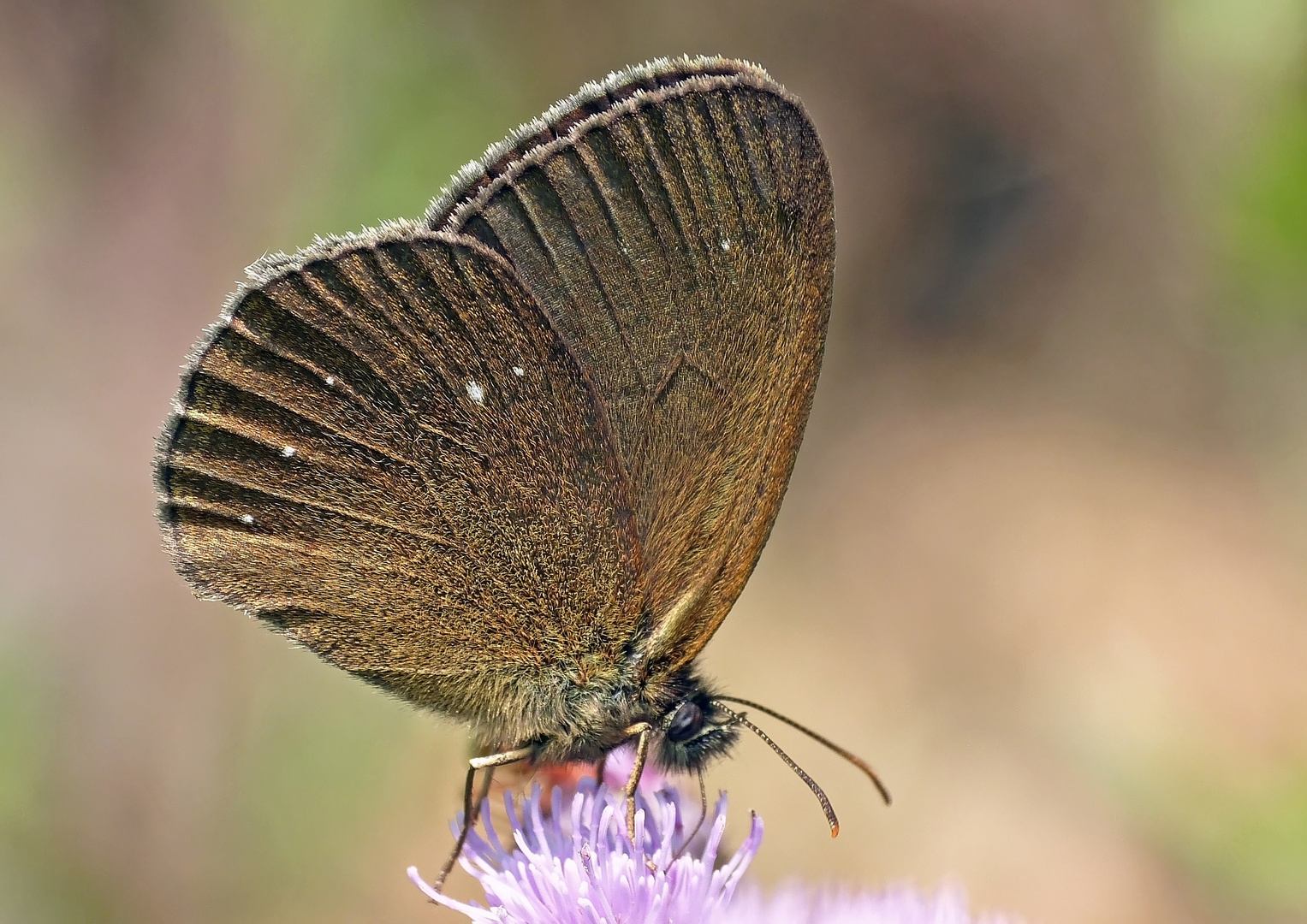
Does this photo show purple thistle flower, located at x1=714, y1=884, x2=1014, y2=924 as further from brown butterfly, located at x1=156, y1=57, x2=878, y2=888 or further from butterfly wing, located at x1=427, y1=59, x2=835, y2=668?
butterfly wing, located at x1=427, y1=59, x2=835, y2=668

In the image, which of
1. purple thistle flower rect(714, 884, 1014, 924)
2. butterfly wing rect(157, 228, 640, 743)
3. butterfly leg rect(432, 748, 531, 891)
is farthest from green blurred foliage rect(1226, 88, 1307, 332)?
butterfly leg rect(432, 748, 531, 891)

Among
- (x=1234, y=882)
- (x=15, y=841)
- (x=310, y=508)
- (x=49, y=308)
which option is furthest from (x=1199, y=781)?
(x=49, y=308)

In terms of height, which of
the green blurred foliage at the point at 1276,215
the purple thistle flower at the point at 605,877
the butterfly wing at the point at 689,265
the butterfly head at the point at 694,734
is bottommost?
the purple thistle flower at the point at 605,877

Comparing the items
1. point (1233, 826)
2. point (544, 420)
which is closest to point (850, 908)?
point (544, 420)

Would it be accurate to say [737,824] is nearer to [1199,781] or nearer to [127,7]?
[1199,781]

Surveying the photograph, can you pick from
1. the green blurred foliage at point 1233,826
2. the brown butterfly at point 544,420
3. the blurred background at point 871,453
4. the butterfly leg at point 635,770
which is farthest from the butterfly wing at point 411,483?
the green blurred foliage at point 1233,826

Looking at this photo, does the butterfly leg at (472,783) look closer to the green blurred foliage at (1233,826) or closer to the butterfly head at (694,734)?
the butterfly head at (694,734)
